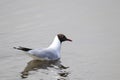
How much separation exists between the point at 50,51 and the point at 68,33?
4.08 feet

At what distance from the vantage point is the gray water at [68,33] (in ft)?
37.2

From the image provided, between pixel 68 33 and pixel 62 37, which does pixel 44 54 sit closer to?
pixel 62 37

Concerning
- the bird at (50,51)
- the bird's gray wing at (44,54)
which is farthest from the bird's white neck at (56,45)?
the bird's gray wing at (44,54)

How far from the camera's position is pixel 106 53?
12.2 metres

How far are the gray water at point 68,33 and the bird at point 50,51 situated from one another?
17cm

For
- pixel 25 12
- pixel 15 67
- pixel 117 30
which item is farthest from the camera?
pixel 25 12

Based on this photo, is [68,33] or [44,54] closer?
[44,54]

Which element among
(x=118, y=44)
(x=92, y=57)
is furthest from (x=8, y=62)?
(x=118, y=44)

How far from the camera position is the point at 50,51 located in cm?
1277

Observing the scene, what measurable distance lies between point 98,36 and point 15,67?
278cm

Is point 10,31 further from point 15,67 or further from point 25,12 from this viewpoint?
point 15,67

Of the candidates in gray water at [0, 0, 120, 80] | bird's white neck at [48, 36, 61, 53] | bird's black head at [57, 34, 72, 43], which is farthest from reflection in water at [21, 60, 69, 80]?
bird's black head at [57, 34, 72, 43]

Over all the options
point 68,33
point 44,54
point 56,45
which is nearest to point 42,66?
point 44,54

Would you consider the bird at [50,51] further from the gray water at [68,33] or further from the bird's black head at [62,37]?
the gray water at [68,33]
